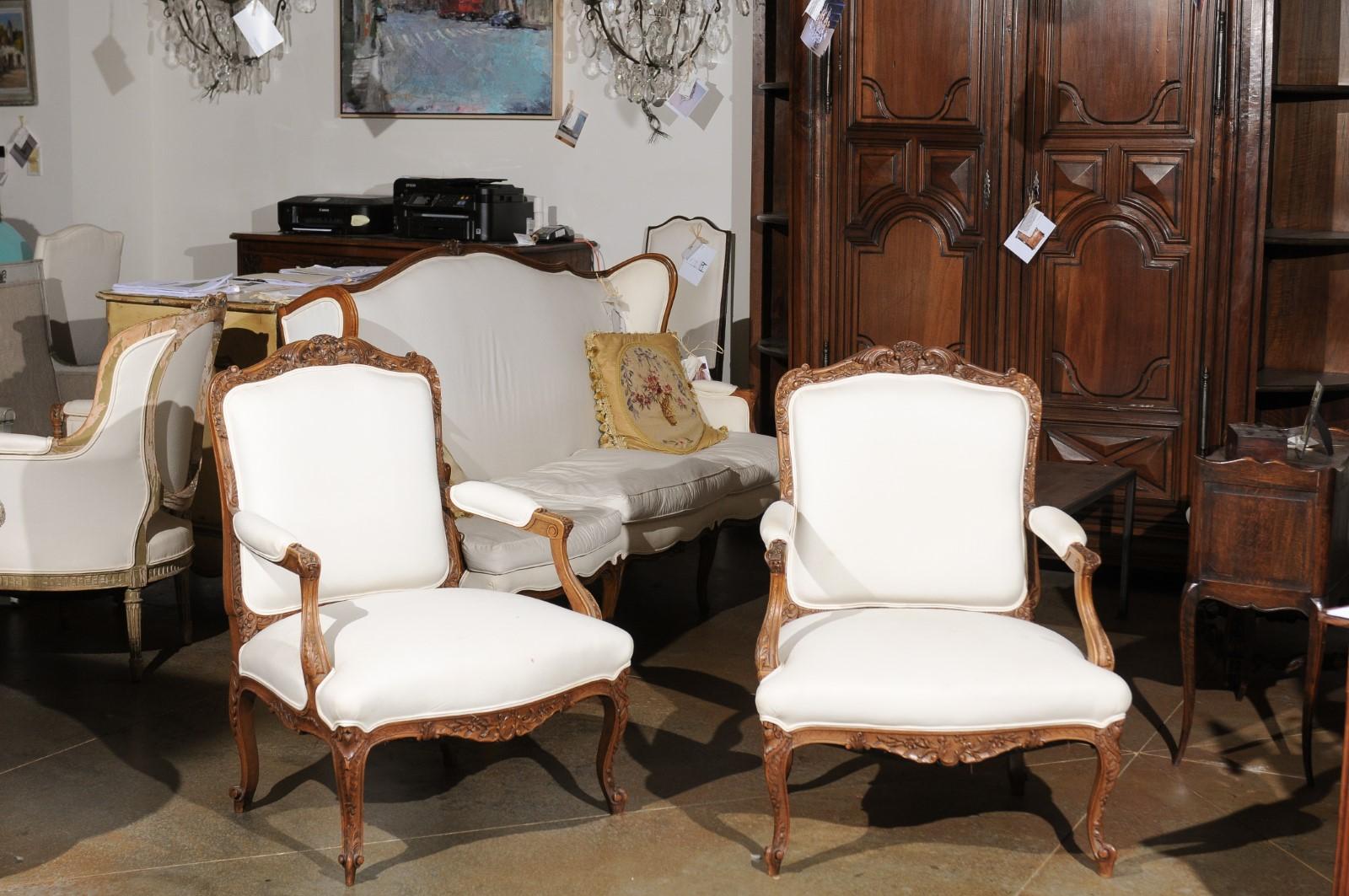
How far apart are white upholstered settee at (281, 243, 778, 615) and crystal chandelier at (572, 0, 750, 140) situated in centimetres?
155

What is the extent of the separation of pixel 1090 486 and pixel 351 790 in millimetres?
2450

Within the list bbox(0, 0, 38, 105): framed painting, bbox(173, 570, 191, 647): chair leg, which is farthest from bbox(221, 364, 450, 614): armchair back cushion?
bbox(0, 0, 38, 105): framed painting

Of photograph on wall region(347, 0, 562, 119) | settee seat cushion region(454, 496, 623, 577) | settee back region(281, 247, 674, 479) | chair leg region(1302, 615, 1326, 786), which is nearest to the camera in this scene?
chair leg region(1302, 615, 1326, 786)

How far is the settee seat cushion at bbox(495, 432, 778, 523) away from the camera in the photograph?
4.04m

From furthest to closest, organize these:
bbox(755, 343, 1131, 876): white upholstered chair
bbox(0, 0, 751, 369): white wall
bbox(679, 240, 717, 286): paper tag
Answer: bbox(0, 0, 751, 369): white wall < bbox(679, 240, 717, 286): paper tag < bbox(755, 343, 1131, 876): white upholstered chair

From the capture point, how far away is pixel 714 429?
481 centimetres

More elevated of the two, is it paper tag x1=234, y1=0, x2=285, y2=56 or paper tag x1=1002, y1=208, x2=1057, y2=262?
paper tag x1=234, y1=0, x2=285, y2=56

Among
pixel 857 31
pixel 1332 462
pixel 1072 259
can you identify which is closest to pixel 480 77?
pixel 857 31

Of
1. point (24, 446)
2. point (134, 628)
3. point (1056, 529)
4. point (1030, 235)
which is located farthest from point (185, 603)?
point (1030, 235)

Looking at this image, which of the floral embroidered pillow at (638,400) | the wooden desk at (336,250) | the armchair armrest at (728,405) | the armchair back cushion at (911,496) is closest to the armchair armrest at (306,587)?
the armchair back cushion at (911,496)

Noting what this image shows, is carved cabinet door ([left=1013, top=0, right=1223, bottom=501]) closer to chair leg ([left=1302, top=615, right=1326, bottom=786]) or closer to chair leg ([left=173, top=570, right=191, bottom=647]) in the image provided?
chair leg ([left=1302, top=615, right=1326, bottom=786])

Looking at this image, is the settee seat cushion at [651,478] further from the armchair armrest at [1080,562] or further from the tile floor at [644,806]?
the armchair armrest at [1080,562]

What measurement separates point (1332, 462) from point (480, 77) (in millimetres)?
4244

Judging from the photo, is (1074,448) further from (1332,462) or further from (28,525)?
(28,525)
